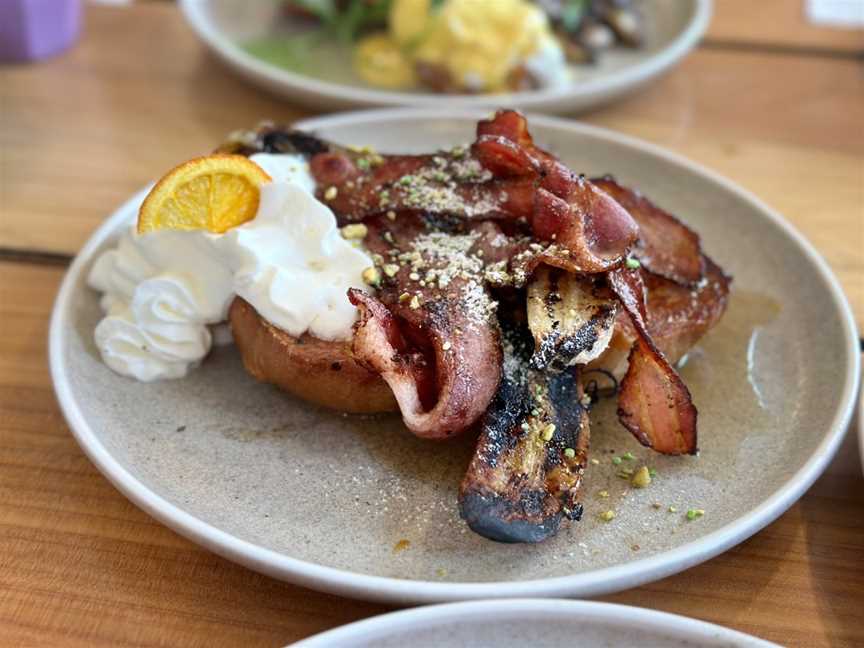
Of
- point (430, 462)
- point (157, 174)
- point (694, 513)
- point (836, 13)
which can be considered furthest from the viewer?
point (836, 13)

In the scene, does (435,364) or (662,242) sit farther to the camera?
(662,242)

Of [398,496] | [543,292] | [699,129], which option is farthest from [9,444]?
[699,129]

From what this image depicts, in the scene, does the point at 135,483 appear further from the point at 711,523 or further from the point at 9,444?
the point at 711,523

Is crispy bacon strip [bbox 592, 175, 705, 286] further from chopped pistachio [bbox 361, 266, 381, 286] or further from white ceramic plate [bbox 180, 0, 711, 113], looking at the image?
white ceramic plate [bbox 180, 0, 711, 113]

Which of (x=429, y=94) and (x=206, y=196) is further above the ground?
(x=206, y=196)

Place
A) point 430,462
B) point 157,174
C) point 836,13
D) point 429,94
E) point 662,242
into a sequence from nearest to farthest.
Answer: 1. point 430,462
2. point 662,242
3. point 157,174
4. point 429,94
5. point 836,13

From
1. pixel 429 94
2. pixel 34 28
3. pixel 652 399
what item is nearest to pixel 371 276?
pixel 652 399

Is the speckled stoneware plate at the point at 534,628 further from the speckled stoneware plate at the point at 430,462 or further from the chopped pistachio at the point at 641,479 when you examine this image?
the chopped pistachio at the point at 641,479

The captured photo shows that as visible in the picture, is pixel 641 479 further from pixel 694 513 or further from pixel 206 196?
pixel 206 196
